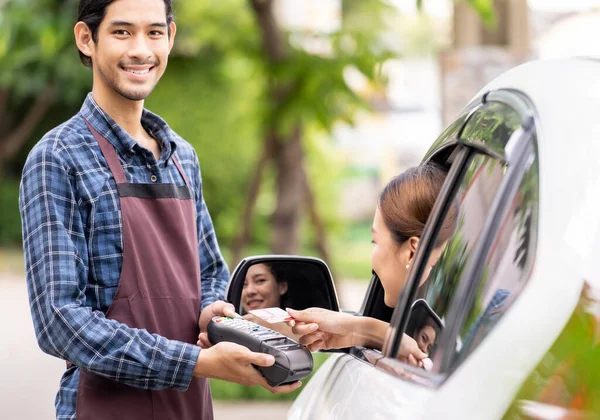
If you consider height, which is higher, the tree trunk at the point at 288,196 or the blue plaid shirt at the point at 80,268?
the blue plaid shirt at the point at 80,268

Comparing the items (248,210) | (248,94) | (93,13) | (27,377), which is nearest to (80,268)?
(93,13)

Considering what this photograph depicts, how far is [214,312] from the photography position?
7.54 ft

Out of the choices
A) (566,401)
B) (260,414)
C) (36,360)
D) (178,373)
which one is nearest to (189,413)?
(178,373)

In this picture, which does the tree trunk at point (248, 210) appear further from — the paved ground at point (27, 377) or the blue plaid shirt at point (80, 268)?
the blue plaid shirt at point (80, 268)

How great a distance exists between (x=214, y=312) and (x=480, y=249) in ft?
3.19

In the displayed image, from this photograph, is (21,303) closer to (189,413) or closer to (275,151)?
(275,151)

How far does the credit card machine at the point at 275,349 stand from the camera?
1.89 m

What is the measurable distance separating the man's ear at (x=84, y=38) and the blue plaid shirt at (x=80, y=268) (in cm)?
21

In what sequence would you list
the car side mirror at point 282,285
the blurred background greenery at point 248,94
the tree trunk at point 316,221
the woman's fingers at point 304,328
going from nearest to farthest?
the woman's fingers at point 304,328 < the car side mirror at point 282,285 < the blurred background greenery at point 248,94 < the tree trunk at point 316,221

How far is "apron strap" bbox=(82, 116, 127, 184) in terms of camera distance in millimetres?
2188

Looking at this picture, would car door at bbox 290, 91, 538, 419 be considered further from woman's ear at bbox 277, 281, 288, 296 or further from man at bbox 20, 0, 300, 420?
woman's ear at bbox 277, 281, 288, 296

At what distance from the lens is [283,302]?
241 centimetres

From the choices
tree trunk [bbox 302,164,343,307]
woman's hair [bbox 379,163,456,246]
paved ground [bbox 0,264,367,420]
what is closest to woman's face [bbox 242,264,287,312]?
woman's hair [bbox 379,163,456,246]

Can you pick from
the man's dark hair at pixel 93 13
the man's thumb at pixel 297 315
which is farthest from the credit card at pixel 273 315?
the man's dark hair at pixel 93 13
